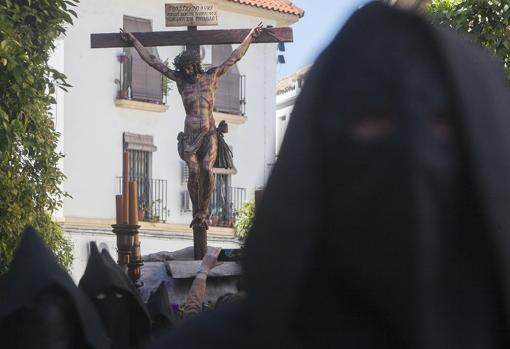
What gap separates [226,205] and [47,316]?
23136 mm

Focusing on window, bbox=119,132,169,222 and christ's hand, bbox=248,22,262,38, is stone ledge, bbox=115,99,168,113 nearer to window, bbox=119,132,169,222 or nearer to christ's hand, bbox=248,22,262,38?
window, bbox=119,132,169,222

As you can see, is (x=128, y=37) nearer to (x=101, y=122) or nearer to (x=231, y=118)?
(x=101, y=122)

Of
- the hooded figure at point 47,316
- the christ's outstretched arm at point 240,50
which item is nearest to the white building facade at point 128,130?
the christ's outstretched arm at point 240,50

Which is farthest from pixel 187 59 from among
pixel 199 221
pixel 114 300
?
pixel 114 300

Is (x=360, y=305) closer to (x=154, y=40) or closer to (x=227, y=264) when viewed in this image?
(x=227, y=264)

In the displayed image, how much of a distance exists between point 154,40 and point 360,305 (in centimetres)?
917

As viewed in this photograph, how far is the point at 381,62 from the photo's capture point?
2436 mm

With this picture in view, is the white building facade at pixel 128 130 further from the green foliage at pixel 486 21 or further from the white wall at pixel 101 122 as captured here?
the green foliage at pixel 486 21

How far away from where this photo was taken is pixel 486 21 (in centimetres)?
931

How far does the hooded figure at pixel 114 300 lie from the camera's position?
15.4 ft

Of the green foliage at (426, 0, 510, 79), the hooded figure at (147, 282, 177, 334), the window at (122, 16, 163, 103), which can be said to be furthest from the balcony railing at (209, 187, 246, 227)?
the hooded figure at (147, 282, 177, 334)

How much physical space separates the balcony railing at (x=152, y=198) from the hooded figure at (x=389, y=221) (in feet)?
77.1

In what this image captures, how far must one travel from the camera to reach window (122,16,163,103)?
84.6 feet

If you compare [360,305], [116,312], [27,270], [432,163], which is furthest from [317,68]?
[116,312]
